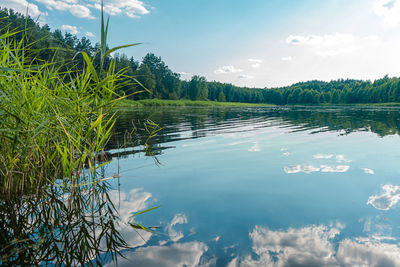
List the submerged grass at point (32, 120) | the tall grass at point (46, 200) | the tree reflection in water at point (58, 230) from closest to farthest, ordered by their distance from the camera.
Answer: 1. the tree reflection in water at point (58, 230)
2. the tall grass at point (46, 200)
3. the submerged grass at point (32, 120)

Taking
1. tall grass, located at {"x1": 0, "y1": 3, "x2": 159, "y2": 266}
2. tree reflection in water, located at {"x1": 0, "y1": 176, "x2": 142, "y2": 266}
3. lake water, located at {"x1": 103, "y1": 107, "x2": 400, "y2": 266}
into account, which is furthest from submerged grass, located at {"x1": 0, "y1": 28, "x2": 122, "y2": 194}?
lake water, located at {"x1": 103, "y1": 107, "x2": 400, "y2": 266}

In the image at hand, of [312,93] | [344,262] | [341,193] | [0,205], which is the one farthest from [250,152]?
[312,93]

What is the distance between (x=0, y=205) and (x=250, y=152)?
20.0ft

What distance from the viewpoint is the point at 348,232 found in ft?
9.16

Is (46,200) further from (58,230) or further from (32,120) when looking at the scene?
(32,120)

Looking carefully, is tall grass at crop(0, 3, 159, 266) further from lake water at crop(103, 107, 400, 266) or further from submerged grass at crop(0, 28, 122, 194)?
lake water at crop(103, 107, 400, 266)

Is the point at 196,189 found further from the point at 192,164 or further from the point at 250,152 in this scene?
the point at 250,152

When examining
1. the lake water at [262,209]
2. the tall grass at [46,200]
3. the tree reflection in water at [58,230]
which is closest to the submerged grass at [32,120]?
the tall grass at [46,200]

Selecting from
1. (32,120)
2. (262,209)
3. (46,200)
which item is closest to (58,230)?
(46,200)

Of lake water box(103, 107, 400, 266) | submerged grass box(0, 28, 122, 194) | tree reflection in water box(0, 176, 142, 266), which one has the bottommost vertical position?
lake water box(103, 107, 400, 266)

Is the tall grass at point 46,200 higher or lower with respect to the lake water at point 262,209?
higher

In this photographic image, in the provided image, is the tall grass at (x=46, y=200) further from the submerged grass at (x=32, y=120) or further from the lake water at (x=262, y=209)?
the lake water at (x=262, y=209)

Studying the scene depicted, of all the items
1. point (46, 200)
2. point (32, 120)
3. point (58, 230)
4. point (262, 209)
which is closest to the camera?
point (58, 230)

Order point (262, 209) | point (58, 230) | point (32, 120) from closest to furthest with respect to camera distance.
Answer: point (58, 230), point (32, 120), point (262, 209)
